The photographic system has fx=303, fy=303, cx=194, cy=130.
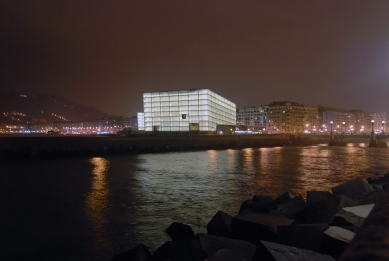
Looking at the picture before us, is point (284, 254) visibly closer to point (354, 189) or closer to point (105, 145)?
point (354, 189)

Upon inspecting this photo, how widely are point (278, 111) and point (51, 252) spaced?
612ft

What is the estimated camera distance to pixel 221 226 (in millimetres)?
6984

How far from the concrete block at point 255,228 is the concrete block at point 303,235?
0.41 meters

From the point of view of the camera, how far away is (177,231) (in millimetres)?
7711

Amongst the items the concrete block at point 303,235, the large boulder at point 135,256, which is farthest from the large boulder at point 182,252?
the concrete block at point 303,235

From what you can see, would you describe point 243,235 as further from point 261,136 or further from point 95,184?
point 261,136

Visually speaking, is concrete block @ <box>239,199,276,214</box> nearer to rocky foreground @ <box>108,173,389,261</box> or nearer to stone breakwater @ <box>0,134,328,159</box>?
rocky foreground @ <box>108,173,389,261</box>

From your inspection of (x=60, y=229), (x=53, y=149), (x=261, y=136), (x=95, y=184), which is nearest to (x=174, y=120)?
(x=261, y=136)

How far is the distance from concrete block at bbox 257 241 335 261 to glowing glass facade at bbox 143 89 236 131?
75961 millimetres

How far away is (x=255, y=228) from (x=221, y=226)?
1.11 metres

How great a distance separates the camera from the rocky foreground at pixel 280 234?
427 cm

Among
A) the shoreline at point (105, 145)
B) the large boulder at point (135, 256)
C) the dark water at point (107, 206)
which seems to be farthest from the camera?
the shoreline at point (105, 145)

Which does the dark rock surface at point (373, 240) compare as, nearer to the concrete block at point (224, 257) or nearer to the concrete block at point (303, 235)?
the concrete block at point (224, 257)

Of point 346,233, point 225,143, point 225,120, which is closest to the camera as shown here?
point 346,233
